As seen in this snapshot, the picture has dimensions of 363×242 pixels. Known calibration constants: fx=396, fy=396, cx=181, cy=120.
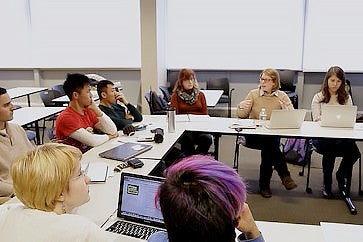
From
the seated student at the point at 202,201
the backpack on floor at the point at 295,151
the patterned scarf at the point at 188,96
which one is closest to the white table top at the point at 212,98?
the patterned scarf at the point at 188,96

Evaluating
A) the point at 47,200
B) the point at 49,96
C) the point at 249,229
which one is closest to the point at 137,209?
the point at 47,200

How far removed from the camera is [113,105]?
12.4 feet

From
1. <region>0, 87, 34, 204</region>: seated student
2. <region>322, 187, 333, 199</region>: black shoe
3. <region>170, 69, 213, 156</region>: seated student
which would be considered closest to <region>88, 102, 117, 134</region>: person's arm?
<region>0, 87, 34, 204</region>: seated student

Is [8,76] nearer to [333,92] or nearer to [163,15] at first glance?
[163,15]

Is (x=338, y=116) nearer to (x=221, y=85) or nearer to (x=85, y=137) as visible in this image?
(x=85, y=137)

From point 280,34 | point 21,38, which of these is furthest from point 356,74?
point 21,38

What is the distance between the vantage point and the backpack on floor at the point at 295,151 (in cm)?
460

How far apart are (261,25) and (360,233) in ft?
18.0

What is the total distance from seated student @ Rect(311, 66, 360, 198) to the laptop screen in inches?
91.1

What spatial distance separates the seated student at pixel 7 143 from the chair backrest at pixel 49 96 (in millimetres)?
2930

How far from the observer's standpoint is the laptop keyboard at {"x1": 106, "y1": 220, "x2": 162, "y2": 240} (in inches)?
67.9

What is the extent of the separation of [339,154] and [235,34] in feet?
12.0

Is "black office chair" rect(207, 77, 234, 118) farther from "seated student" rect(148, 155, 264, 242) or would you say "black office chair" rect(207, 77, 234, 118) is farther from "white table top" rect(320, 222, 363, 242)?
"seated student" rect(148, 155, 264, 242)

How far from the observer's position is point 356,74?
660cm
